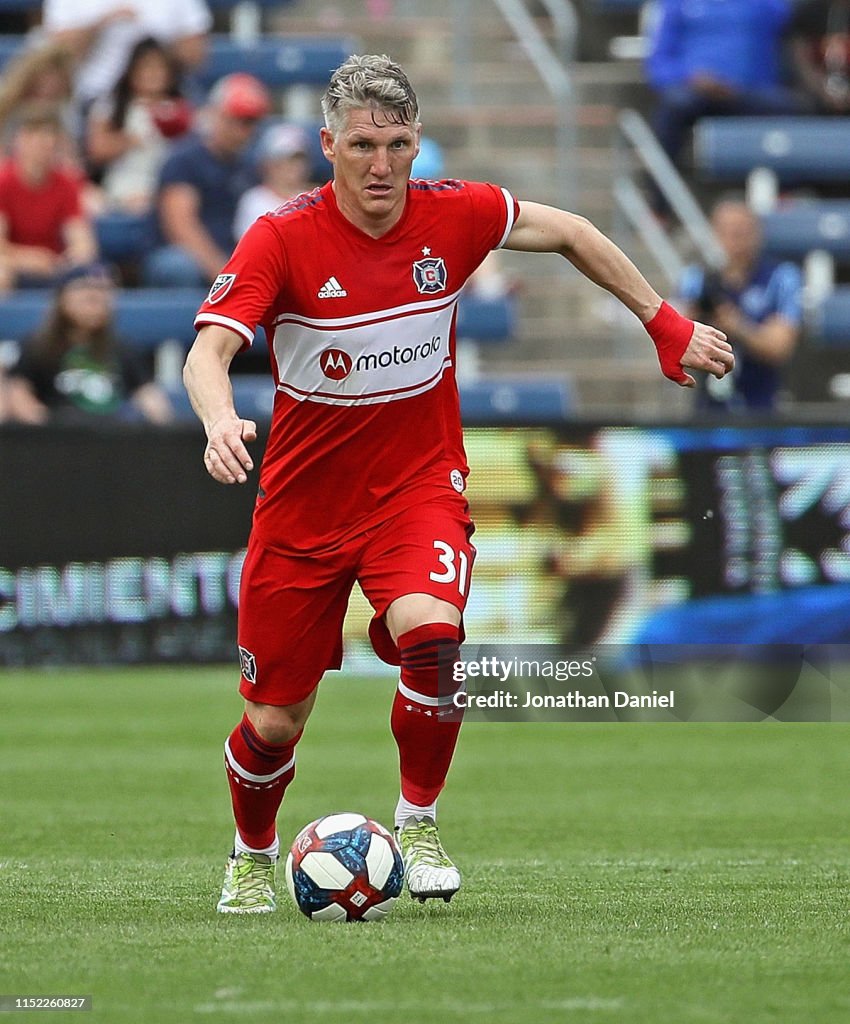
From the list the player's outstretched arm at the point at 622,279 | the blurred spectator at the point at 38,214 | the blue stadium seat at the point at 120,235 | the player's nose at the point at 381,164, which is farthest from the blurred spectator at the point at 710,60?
the player's nose at the point at 381,164

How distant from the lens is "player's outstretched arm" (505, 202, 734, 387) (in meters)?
6.34

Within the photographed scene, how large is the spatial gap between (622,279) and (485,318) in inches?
386

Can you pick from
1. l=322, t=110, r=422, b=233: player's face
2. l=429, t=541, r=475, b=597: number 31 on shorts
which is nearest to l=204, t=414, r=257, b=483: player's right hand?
l=429, t=541, r=475, b=597: number 31 on shorts

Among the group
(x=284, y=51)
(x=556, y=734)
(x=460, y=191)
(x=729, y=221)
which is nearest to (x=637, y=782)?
(x=556, y=734)

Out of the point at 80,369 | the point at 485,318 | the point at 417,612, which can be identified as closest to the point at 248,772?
the point at 417,612

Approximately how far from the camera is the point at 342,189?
6.12 metres

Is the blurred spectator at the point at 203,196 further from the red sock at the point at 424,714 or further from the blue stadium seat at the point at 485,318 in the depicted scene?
the red sock at the point at 424,714

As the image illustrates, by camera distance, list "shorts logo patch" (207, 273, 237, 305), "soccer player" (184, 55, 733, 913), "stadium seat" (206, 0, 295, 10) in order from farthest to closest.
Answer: "stadium seat" (206, 0, 295, 10) < "soccer player" (184, 55, 733, 913) < "shorts logo patch" (207, 273, 237, 305)

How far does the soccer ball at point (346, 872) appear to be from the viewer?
5.89m

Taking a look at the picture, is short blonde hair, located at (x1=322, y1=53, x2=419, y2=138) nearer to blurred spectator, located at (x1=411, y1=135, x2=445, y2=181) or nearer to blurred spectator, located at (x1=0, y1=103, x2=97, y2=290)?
blurred spectator, located at (x1=0, y1=103, x2=97, y2=290)

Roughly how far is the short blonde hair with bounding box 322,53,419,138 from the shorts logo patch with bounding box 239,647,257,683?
1.57 meters

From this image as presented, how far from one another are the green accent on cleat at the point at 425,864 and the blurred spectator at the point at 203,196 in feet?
31.7

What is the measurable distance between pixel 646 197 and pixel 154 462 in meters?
6.28

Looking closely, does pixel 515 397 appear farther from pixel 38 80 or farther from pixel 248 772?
pixel 248 772
